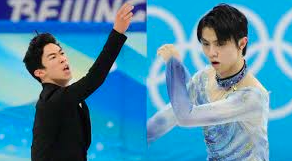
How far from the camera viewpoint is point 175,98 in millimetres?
3006

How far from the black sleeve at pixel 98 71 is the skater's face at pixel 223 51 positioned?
664 millimetres

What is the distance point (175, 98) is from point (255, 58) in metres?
1.59

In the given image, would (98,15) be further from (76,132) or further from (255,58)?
(76,132)

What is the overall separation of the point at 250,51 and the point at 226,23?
168 centimetres

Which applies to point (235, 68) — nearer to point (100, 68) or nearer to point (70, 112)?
point (100, 68)

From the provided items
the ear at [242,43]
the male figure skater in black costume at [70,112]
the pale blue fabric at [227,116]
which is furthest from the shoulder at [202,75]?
the male figure skater in black costume at [70,112]

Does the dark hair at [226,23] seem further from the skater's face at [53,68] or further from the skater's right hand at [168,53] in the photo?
the skater's face at [53,68]

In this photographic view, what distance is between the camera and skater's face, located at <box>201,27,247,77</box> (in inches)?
112

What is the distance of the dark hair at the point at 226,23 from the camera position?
2.75m

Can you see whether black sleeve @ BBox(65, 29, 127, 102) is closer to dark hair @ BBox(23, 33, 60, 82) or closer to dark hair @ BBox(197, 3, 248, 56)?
dark hair @ BBox(23, 33, 60, 82)

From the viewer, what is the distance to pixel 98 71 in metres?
2.34

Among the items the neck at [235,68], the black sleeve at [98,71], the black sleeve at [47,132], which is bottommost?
the black sleeve at [47,132]

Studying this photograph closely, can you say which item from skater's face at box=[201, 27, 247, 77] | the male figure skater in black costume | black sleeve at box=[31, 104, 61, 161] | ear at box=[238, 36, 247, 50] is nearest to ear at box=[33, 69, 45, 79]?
the male figure skater in black costume

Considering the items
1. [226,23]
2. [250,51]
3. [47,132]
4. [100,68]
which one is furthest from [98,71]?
[250,51]
